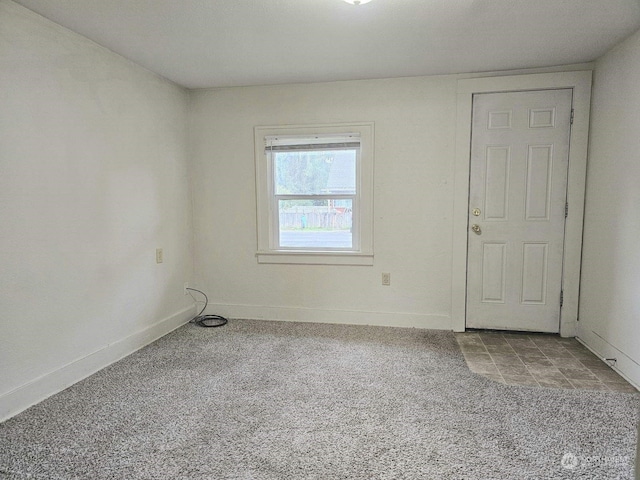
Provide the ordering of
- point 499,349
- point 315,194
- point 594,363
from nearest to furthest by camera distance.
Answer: point 594,363
point 499,349
point 315,194

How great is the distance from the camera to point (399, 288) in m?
3.33

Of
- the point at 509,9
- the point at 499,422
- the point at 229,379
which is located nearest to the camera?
the point at 499,422

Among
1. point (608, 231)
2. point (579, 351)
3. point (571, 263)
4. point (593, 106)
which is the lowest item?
point (579, 351)

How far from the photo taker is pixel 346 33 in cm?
232

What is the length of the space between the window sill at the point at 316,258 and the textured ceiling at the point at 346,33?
5.18 feet

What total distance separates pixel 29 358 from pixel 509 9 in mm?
3311

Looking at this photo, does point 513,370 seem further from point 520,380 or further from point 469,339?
point 469,339

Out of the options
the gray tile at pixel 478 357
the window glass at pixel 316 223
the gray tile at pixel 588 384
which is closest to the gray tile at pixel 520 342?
the gray tile at pixel 478 357

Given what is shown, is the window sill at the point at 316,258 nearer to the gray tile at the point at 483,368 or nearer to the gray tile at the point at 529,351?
the gray tile at the point at 483,368

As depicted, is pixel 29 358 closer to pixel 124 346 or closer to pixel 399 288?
pixel 124 346

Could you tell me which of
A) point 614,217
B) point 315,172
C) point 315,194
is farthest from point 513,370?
point 315,172

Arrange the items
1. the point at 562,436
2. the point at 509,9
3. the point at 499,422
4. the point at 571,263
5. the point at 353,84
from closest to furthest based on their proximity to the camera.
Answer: the point at 562,436 → the point at 499,422 → the point at 509,9 → the point at 571,263 → the point at 353,84

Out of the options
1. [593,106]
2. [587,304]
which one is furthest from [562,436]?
[593,106]

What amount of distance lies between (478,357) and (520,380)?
388 millimetres
